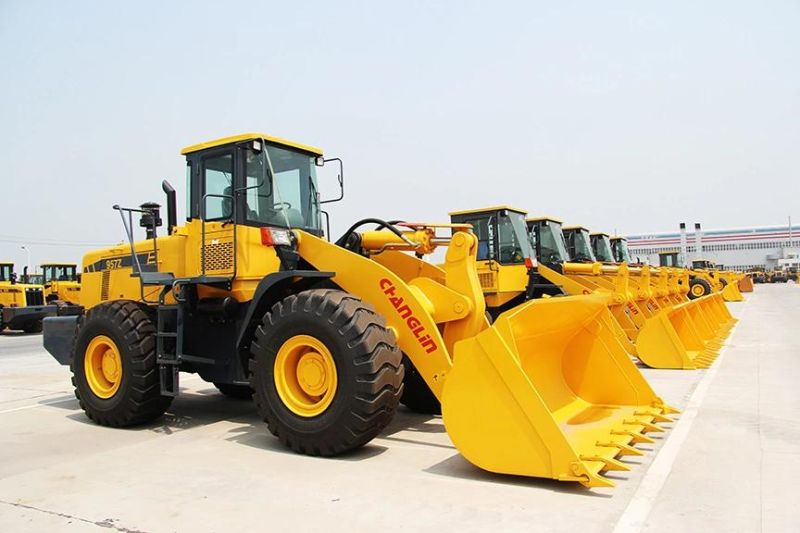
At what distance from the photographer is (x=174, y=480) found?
463cm

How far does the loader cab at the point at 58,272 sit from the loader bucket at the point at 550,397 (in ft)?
74.2

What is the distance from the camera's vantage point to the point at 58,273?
24453 millimetres

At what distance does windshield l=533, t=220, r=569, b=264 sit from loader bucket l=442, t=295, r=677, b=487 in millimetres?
8017

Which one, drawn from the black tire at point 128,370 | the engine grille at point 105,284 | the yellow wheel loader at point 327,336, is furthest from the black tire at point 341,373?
the engine grille at point 105,284

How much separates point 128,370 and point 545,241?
980 cm

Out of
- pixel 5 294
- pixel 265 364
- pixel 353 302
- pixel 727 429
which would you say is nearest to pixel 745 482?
pixel 727 429

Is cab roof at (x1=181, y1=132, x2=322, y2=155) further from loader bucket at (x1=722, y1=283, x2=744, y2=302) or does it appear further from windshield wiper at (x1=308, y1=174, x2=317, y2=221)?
loader bucket at (x1=722, y1=283, x2=744, y2=302)

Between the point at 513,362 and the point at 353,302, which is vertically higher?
the point at 353,302

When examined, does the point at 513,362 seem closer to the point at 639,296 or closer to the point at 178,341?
the point at 178,341

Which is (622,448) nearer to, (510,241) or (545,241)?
(510,241)

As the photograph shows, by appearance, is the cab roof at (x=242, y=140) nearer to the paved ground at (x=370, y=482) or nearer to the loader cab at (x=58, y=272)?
the paved ground at (x=370, y=482)

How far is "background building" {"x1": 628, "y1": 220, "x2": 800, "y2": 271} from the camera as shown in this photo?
3716 inches

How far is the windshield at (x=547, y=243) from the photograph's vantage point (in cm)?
1395

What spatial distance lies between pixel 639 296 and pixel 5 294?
2069 centimetres
